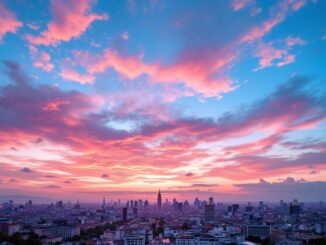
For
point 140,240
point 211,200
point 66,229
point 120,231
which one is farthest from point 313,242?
point 211,200

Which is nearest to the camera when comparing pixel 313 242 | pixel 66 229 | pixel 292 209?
pixel 313 242

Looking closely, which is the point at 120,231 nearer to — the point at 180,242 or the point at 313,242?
the point at 180,242

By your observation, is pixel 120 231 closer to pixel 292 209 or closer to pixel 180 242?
pixel 180 242

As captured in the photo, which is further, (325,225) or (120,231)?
(325,225)

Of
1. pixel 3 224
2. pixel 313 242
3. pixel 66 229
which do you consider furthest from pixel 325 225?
pixel 3 224

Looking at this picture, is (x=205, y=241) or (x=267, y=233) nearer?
(x=205, y=241)

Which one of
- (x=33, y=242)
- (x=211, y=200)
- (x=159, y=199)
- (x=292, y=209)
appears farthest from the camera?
(x=159, y=199)

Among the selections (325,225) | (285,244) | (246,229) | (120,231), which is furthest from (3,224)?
(325,225)

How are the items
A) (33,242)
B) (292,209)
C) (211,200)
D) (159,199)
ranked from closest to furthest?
(33,242) < (292,209) < (211,200) < (159,199)

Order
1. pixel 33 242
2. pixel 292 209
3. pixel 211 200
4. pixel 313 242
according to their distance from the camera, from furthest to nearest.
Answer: pixel 211 200, pixel 292 209, pixel 313 242, pixel 33 242
